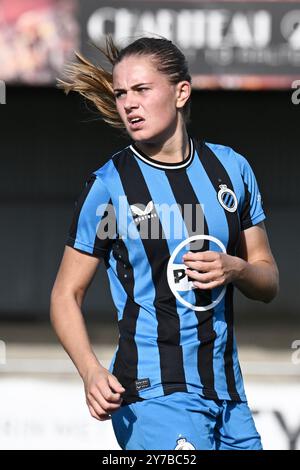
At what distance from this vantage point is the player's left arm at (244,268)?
2859 millimetres

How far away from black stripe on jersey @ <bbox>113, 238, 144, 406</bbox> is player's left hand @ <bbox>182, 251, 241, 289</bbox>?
0.82 feet

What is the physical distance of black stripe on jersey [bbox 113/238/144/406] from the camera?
3070 millimetres

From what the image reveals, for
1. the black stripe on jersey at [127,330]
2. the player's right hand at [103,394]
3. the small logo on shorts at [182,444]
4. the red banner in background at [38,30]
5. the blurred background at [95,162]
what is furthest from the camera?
the red banner in background at [38,30]

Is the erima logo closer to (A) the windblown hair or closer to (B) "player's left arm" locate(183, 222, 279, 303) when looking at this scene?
(B) "player's left arm" locate(183, 222, 279, 303)

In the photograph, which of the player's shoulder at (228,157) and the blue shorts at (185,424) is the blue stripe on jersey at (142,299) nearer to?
the blue shorts at (185,424)

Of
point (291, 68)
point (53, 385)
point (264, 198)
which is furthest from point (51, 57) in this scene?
point (53, 385)

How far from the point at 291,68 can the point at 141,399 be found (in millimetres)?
10201

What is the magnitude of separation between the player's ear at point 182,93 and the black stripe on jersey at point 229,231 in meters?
0.18

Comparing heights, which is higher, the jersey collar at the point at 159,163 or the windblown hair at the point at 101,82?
the windblown hair at the point at 101,82

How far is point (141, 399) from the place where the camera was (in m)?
3.03

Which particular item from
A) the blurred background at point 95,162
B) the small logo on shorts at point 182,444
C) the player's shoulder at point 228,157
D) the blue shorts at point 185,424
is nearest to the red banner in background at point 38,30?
the blurred background at point 95,162

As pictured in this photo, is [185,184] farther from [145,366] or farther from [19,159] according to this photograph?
[19,159]

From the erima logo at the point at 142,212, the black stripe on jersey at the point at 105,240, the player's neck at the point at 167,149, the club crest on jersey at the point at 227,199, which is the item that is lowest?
the black stripe on jersey at the point at 105,240

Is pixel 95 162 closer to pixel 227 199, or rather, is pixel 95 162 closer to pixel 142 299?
pixel 227 199
